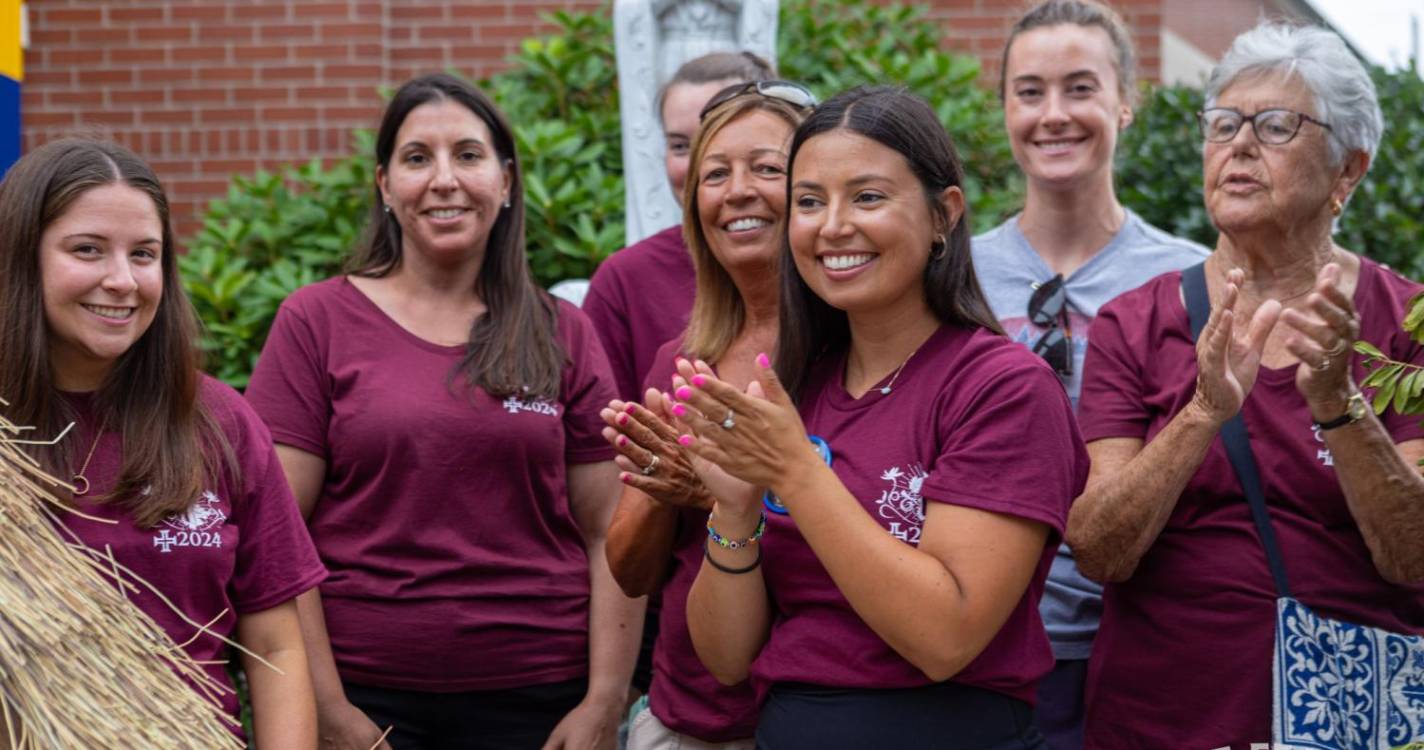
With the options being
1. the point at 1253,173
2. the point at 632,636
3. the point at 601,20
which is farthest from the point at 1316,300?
the point at 601,20

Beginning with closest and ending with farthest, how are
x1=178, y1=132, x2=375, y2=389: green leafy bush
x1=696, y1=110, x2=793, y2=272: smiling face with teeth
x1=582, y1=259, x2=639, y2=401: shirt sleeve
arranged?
1. x1=696, y1=110, x2=793, y2=272: smiling face with teeth
2. x1=582, y1=259, x2=639, y2=401: shirt sleeve
3. x1=178, y1=132, x2=375, y2=389: green leafy bush

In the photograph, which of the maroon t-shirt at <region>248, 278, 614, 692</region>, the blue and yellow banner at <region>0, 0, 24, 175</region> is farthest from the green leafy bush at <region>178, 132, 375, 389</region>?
the maroon t-shirt at <region>248, 278, 614, 692</region>

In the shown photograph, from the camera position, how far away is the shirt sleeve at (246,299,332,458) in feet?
12.7

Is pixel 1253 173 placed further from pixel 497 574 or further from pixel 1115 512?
pixel 497 574

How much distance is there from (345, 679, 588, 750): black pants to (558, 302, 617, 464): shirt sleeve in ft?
1.88

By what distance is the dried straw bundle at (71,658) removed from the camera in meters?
2.45

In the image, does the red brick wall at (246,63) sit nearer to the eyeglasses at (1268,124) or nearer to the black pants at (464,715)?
the eyeglasses at (1268,124)

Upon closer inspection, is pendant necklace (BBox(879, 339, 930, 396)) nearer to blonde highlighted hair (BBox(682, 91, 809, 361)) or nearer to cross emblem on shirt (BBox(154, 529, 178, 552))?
blonde highlighted hair (BBox(682, 91, 809, 361))

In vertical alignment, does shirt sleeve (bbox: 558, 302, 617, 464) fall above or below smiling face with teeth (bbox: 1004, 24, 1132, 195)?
below

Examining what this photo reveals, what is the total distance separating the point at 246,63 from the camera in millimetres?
8445

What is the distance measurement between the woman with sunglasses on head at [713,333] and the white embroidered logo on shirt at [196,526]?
2.76 ft

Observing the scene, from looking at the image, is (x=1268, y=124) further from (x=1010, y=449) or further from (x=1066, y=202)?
(x=1010, y=449)

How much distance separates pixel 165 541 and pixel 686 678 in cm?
110

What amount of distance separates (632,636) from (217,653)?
1.05 metres
